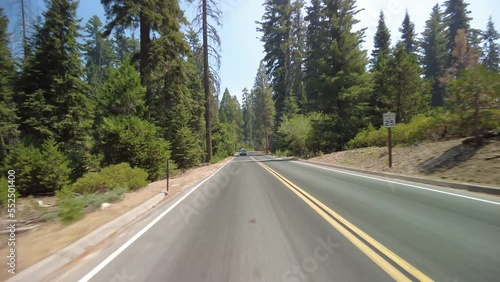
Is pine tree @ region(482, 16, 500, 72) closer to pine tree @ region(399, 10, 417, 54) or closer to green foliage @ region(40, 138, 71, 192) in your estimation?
pine tree @ region(399, 10, 417, 54)

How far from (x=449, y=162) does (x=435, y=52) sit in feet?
200

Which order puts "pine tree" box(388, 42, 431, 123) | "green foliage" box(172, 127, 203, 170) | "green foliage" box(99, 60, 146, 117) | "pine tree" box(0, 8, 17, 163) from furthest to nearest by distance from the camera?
"pine tree" box(388, 42, 431, 123), "green foliage" box(172, 127, 203, 170), "pine tree" box(0, 8, 17, 163), "green foliage" box(99, 60, 146, 117)

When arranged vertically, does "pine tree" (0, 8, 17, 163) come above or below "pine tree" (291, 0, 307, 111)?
below

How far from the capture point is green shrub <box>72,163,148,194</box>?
13336 mm

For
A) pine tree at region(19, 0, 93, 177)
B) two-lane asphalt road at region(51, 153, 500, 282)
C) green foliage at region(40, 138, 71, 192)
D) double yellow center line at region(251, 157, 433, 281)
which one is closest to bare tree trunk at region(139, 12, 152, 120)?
pine tree at region(19, 0, 93, 177)

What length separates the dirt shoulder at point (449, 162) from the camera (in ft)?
37.4

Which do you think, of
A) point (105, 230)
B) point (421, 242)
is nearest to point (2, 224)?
point (105, 230)

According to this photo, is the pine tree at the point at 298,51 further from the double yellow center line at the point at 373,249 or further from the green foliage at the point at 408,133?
the double yellow center line at the point at 373,249

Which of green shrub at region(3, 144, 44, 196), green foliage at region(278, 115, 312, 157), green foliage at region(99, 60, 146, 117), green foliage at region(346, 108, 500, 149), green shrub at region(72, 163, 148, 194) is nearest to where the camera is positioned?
green shrub at region(72, 163, 148, 194)

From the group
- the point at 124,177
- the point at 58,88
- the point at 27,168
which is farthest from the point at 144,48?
the point at 124,177

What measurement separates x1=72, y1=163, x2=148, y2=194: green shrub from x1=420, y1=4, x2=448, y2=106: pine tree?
62337mm

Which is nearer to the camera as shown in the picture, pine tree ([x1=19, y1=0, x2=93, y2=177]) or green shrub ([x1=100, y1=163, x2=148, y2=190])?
green shrub ([x1=100, y1=163, x2=148, y2=190])

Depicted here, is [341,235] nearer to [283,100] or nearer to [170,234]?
[170,234]

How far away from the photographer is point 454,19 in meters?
61.4
